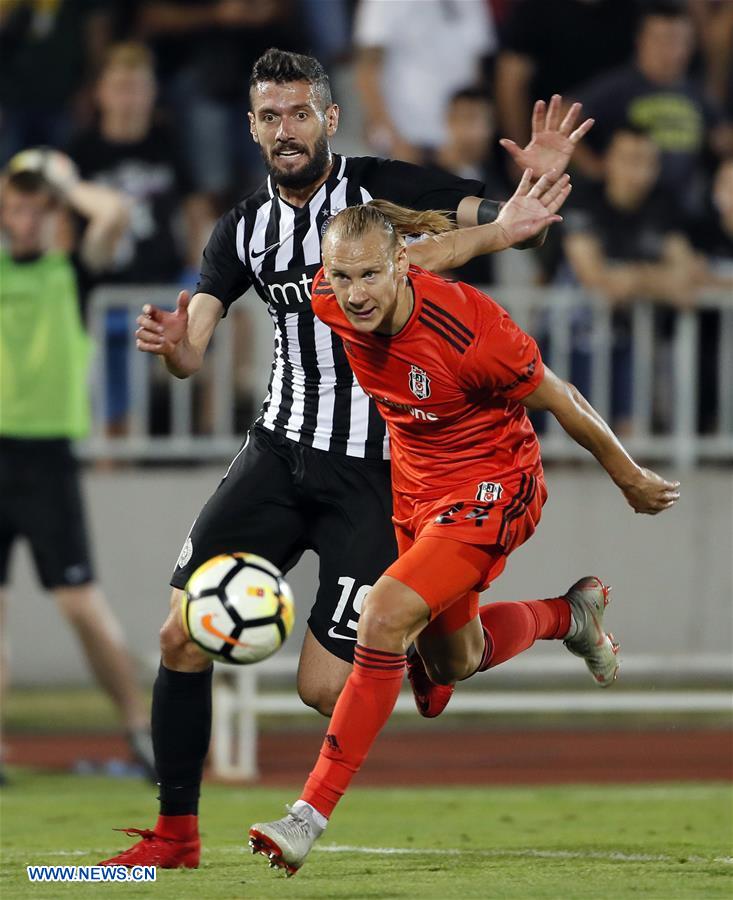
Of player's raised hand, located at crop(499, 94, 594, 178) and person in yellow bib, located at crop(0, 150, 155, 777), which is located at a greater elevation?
player's raised hand, located at crop(499, 94, 594, 178)

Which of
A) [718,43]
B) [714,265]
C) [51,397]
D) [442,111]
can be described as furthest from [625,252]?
[51,397]

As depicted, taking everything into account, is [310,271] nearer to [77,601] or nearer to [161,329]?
[161,329]

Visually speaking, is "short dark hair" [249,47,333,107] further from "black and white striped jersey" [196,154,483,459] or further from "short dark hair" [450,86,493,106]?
"short dark hair" [450,86,493,106]

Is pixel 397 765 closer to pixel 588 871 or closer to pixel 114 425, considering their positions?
pixel 114 425

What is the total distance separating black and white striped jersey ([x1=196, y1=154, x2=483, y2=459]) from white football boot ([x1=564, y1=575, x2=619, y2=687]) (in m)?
1.01

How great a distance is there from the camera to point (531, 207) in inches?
234

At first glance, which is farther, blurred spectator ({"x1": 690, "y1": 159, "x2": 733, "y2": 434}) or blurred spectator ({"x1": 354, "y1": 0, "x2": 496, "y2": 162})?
blurred spectator ({"x1": 354, "y1": 0, "x2": 496, "y2": 162})

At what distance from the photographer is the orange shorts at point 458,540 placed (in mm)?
5516

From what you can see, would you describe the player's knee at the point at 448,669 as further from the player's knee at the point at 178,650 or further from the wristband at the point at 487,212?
the wristband at the point at 487,212

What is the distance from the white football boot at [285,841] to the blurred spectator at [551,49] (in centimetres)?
802

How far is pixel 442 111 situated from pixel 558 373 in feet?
7.47

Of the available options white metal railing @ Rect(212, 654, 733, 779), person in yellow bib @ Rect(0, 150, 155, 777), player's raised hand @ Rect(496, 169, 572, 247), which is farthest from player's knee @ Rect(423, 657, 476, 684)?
white metal railing @ Rect(212, 654, 733, 779)

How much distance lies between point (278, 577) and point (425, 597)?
1.54 ft

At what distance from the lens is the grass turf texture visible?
17.9 feet
